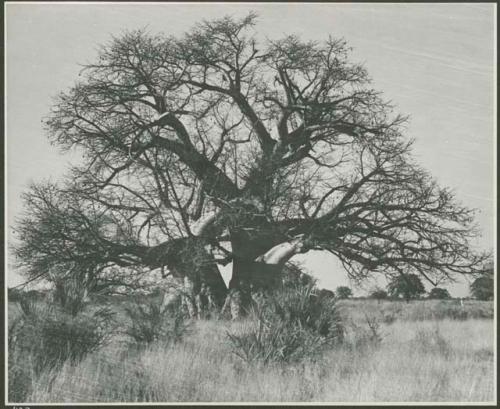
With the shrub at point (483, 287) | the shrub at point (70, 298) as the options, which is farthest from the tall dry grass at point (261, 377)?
the shrub at point (483, 287)

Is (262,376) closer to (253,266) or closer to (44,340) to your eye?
(44,340)

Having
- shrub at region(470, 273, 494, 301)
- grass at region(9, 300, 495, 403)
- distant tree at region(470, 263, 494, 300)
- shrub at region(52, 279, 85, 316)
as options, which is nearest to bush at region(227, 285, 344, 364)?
grass at region(9, 300, 495, 403)

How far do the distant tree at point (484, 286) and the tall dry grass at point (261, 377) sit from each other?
4351 mm

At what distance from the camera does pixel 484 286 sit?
1409cm

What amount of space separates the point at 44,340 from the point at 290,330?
2.93 meters

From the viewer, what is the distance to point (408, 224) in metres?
12.9

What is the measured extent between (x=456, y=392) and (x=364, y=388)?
108 centimetres

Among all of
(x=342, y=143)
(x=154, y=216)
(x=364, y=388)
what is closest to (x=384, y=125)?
(x=342, y=143)

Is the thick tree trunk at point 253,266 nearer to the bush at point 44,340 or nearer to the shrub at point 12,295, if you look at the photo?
the shrub at point 12,295

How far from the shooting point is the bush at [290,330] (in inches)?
309

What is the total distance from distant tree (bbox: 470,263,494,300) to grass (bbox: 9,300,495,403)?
13.8 ft

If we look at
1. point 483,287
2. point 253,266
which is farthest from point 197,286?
point 483,287

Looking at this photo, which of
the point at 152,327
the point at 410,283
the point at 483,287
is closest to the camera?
the point at 152,327

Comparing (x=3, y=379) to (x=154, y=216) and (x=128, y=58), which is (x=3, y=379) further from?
(x=128, y=58)
